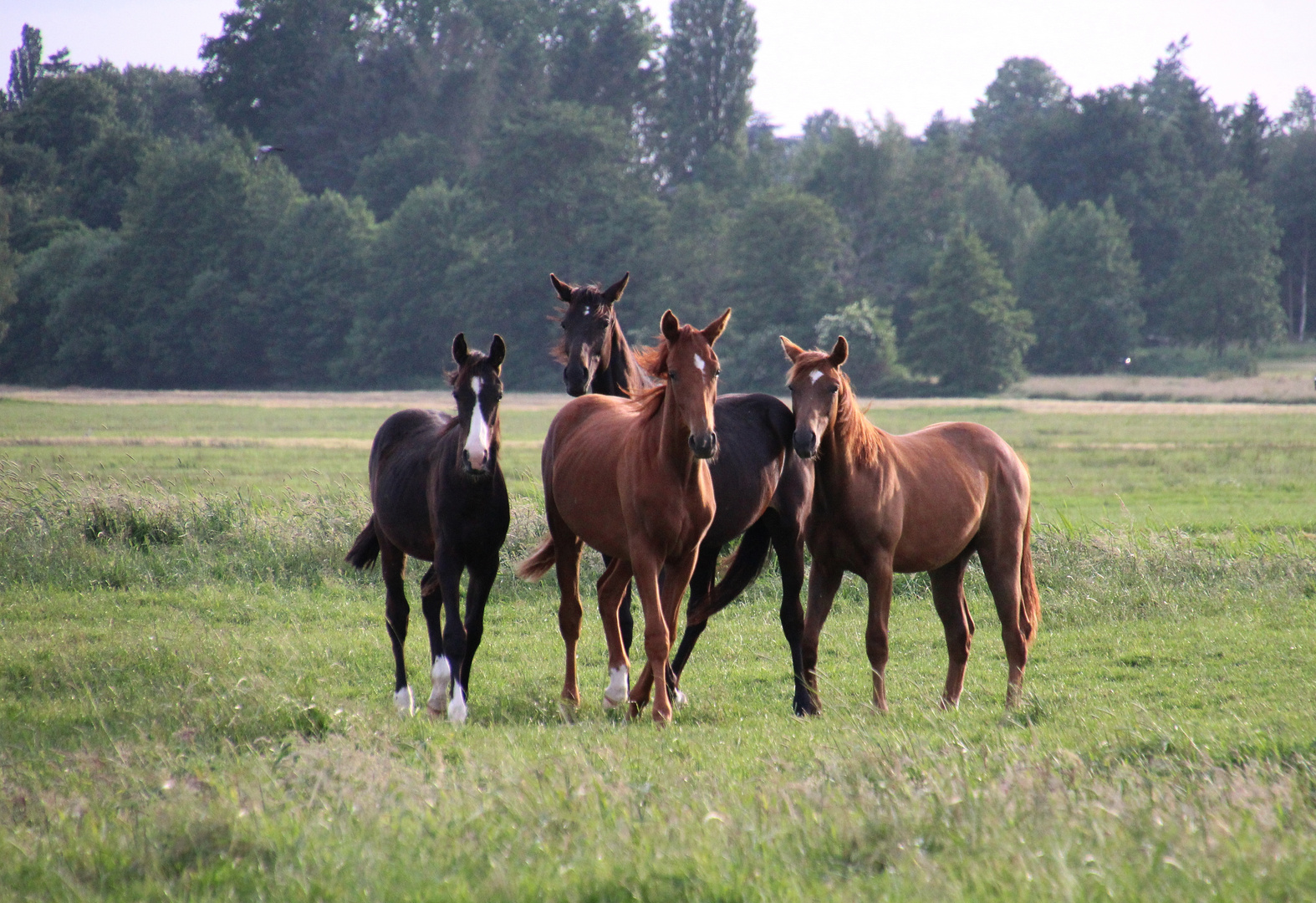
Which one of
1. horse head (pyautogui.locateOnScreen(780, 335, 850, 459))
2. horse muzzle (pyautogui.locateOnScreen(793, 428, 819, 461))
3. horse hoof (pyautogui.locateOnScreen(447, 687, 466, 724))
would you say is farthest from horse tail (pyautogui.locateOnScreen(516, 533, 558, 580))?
horse muzzle (pyautogui.locateOnScreen(793, 428, 819, 461))

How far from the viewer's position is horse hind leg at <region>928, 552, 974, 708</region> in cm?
712

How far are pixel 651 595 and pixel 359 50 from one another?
291 ft

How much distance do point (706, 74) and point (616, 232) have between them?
22.3m

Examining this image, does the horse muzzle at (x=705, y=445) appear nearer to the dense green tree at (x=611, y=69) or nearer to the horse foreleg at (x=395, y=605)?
the horse foreleg at (x=395, y=605)

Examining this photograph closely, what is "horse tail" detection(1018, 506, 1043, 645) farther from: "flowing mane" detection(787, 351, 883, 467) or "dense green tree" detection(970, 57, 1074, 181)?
"dense green tree" detection(970, 57, 1074, 181)

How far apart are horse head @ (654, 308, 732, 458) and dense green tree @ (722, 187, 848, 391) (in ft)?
190

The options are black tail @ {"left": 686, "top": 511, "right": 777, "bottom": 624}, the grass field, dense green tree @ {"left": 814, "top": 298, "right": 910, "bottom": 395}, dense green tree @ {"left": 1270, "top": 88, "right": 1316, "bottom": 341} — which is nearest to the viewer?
the grass field

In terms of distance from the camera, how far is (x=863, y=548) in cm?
661

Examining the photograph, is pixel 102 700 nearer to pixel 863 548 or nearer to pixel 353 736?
pixel 353 736

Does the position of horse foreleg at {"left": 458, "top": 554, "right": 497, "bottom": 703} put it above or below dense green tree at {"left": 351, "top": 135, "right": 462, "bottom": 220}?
below

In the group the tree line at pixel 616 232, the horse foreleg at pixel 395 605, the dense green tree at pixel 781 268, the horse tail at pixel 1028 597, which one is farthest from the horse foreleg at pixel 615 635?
the dense green tree at pixel 781 268

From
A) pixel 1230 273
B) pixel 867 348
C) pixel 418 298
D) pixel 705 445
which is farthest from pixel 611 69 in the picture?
pixel 705 445

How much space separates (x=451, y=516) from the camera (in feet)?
22.6

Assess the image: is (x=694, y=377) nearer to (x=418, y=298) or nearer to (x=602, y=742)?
(x=602, y=742)
